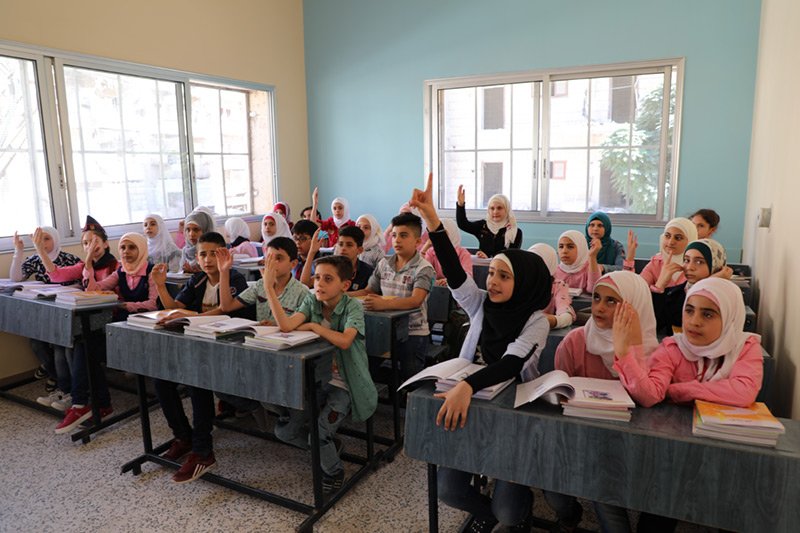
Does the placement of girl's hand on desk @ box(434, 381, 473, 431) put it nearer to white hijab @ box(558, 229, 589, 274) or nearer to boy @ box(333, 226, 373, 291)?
boy @ box(333, 226, 373, 291)

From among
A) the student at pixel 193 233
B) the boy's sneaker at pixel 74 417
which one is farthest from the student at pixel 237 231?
the boy's sneaker at pixel 74 417

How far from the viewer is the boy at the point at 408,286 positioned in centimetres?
292

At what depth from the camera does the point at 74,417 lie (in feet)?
10.6

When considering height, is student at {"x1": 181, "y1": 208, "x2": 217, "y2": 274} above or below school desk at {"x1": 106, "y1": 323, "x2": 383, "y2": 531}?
above

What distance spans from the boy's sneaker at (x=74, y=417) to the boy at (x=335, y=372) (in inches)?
59.8

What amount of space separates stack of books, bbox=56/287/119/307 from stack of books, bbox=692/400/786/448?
3.04 metres

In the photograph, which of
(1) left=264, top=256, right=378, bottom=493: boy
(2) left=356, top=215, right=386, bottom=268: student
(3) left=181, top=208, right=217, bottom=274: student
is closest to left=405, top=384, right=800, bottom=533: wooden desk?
(1) left=264, top=256, right=378, bottom=493: boy

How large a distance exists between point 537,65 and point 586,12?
0.63 meters

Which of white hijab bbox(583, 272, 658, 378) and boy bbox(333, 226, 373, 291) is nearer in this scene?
white hijab bbox(583, 272, 658, 378)

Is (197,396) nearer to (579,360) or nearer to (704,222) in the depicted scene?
(579,360)

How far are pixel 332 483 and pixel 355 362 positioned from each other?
1.89 feet

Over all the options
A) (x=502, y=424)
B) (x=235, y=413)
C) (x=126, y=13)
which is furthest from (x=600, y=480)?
(x=126, y=13)

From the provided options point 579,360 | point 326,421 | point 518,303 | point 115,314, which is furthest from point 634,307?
point 115,314

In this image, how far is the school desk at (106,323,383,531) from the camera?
2162mm
